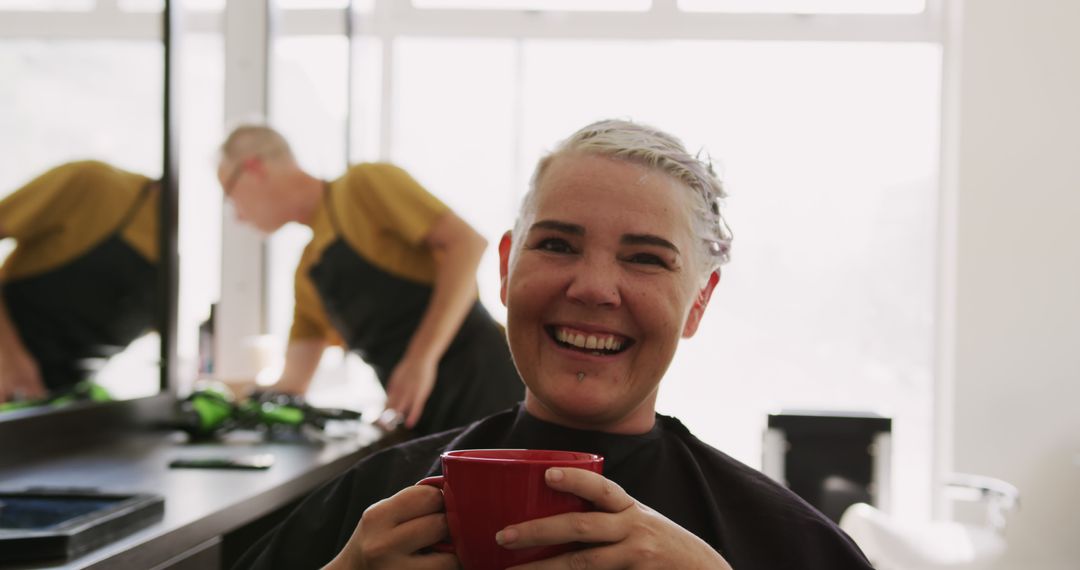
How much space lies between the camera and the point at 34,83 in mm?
1783

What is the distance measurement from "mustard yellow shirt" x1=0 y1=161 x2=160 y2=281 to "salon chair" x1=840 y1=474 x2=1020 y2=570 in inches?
112

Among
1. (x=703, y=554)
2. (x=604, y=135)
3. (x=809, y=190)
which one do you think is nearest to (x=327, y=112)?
(x=809, y=190)

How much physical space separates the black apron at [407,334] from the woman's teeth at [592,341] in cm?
125

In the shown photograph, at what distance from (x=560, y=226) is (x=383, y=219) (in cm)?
159

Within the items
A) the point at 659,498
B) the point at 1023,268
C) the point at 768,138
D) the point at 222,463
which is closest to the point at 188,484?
the point at 222,463

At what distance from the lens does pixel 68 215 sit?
192cm

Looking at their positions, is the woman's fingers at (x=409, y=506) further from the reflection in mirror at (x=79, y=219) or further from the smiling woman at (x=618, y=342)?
the reflection in mirror at (x=79, y=219)

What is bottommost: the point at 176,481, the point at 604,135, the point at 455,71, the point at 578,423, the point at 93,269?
the point at 176,481

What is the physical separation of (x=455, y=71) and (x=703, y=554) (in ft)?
17.4

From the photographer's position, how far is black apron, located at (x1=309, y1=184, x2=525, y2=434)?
241cm

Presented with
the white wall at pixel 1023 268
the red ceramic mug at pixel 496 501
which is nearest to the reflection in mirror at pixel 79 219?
the red ceramic mug at pixel 496 501

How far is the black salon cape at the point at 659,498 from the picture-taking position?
1127 millimetres

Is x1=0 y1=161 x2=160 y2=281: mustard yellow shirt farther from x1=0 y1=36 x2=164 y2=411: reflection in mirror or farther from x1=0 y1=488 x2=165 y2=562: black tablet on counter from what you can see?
x1=0 y1=488 x2=165 y2=562: black tablet on counter

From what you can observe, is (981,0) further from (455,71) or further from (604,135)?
(604,135)
